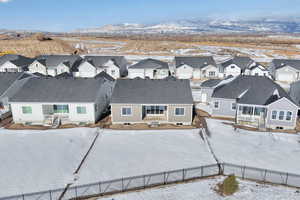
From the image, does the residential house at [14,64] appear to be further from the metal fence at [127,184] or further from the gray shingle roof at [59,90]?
the metal fence at [127,184]

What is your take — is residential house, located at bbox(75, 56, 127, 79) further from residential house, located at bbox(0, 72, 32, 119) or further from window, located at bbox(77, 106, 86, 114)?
window, located at bbox(77, 106, 86, 114)

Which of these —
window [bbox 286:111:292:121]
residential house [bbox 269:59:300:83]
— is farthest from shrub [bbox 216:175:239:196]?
residential house [bbox 269:59:300:83]

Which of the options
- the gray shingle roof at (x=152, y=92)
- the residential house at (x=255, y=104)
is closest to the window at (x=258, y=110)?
the residential house at (x=255, y=104)

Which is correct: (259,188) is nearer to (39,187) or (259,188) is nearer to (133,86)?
(39,187)

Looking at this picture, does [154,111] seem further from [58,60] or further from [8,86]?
[58,60]

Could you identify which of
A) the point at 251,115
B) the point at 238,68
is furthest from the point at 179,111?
the point at 238,68

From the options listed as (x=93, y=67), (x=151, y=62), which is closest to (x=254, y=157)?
(x=151, y=62)
